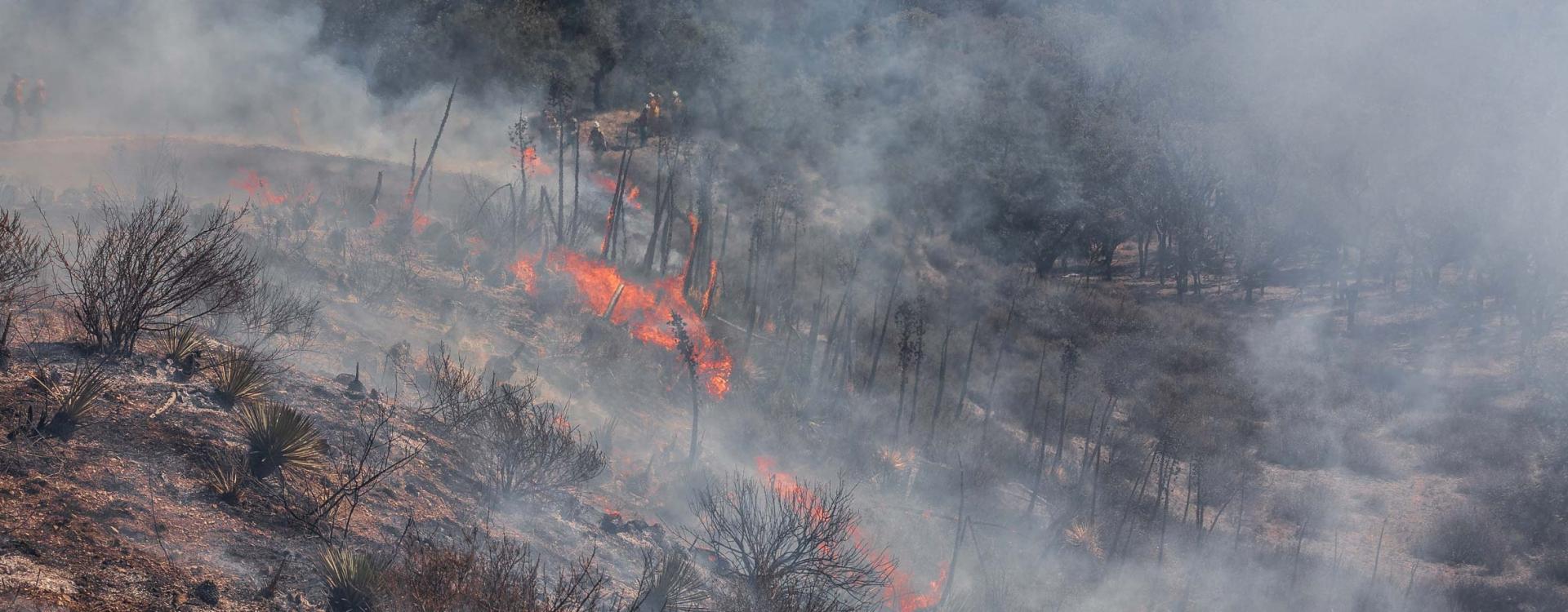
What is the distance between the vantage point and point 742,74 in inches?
1710

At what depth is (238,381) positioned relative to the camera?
13391 mm

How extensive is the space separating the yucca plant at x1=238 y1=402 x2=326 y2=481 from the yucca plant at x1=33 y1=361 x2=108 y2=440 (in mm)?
1537

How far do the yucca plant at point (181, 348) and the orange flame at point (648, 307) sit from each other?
14.2 metres

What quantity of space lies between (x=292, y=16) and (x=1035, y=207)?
92.3ft

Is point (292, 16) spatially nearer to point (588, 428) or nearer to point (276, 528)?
point (588, 428)

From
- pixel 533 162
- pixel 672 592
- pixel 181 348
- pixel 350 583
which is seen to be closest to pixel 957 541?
pixel 672 592

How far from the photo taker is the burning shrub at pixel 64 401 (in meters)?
10.6

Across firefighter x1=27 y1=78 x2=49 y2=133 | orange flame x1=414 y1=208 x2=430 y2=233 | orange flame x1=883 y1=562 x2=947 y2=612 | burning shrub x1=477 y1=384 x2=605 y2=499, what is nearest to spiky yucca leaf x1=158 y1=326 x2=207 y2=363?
burning shrub x1=477 y1=384 x2=605 y2=499

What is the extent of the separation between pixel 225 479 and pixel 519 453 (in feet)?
15.5

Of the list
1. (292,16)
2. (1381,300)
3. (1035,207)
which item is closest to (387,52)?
(292,16)

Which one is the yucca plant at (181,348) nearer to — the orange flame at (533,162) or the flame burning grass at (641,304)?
the flame burning grass at (641,304)

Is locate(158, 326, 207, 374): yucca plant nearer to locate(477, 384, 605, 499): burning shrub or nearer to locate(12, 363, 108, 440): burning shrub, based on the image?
locate(12, 363, 108, 440): burning shrub

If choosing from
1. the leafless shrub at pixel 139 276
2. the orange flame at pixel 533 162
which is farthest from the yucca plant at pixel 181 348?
the orange flame at pixel 533 162

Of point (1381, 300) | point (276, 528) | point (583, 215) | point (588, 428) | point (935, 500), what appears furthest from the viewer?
point (1381, 300)
